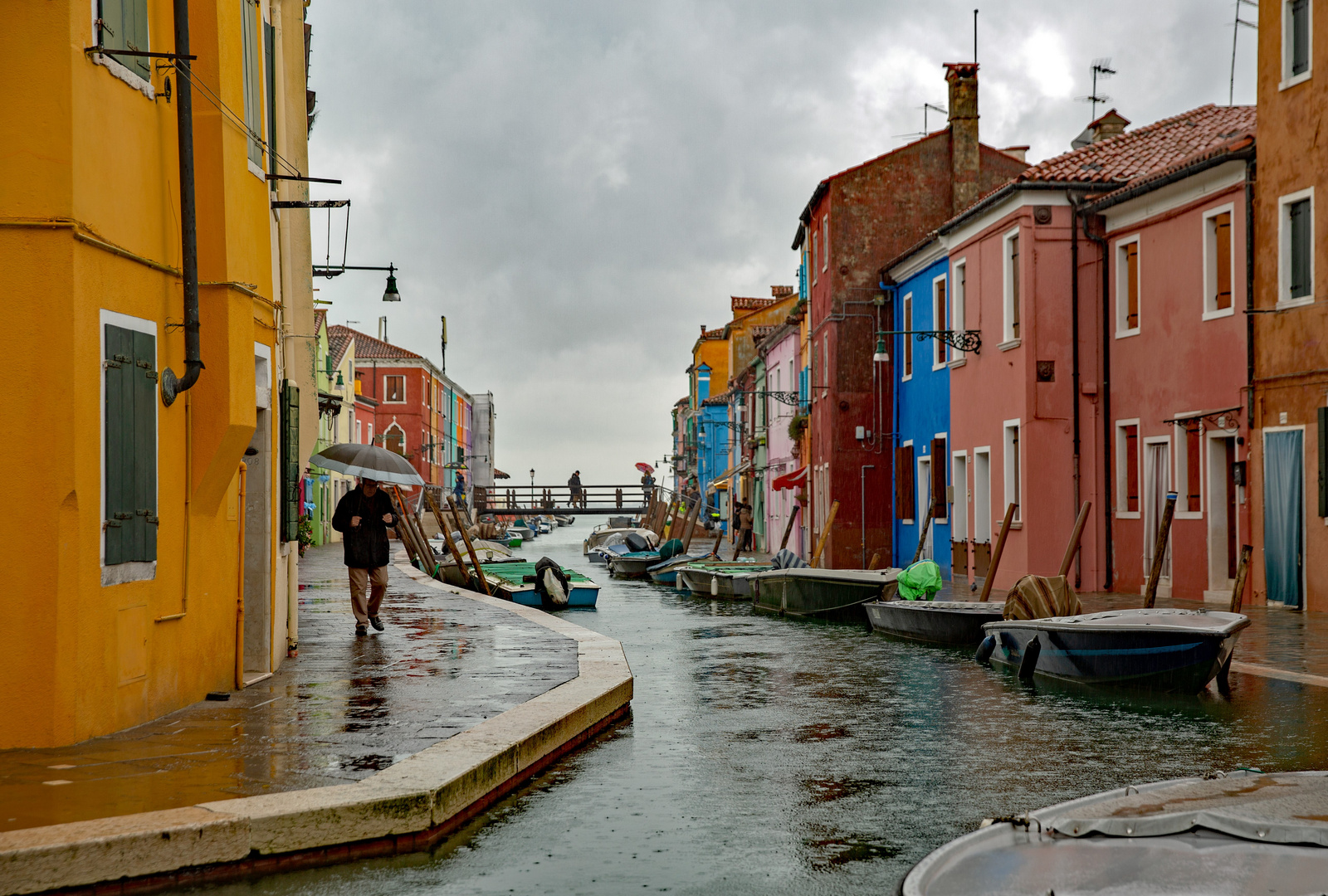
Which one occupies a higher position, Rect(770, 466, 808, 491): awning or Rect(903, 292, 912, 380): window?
Rect(903, 292, 912, 380): window

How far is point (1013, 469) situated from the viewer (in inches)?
964

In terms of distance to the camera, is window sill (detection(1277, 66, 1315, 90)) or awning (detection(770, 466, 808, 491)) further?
awning (detection(770, 466, 808, 491))

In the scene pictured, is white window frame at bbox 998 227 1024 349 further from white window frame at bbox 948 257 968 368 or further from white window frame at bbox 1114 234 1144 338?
white window frame at bbox 948 257 968 368

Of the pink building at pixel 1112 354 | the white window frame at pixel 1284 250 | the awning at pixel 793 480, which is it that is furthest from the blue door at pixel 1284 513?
the awning at pixel 793 480

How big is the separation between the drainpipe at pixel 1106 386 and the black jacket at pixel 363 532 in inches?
511

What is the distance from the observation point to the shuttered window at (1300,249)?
57.9ft

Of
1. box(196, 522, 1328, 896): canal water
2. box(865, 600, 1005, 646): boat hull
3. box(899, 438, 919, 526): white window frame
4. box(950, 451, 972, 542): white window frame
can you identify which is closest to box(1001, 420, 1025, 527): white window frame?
box(950, 451, 972, 542): white window frame

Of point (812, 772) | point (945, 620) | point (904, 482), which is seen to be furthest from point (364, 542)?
point (904, 482)

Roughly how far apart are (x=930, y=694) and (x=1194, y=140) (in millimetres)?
13843

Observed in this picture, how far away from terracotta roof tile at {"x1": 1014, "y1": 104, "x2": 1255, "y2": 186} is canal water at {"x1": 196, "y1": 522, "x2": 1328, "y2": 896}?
1108cm

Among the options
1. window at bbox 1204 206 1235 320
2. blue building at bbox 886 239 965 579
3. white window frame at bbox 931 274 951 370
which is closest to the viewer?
window at bbox 1204 206 1235 320

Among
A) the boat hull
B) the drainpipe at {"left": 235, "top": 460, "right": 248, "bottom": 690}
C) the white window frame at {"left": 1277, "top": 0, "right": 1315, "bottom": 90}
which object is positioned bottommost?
the boat hull

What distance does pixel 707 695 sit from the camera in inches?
489

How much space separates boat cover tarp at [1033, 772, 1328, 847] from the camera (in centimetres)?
498
